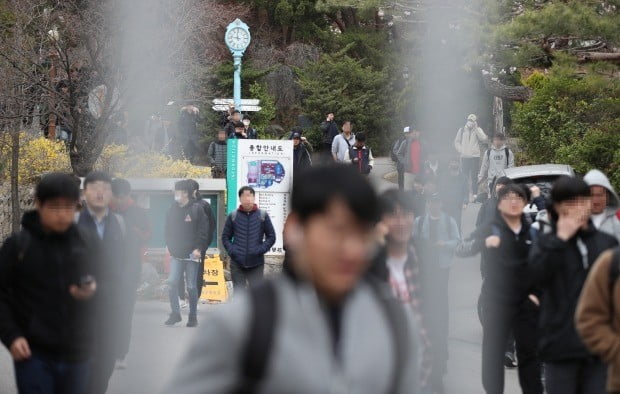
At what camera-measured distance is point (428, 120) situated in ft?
27.3

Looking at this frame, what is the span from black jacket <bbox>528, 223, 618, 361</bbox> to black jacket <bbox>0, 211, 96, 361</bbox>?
2173 mm

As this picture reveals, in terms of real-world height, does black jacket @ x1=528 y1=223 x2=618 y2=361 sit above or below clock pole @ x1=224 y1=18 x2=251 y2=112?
below

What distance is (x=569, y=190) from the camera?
20.0ft

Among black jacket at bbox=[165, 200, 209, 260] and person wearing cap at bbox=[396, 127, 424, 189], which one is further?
person wearing cap at bbox=[396, 127, 424, 189]

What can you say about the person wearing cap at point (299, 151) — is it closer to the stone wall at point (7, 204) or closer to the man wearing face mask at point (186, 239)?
the stone wall at point (7, 204)

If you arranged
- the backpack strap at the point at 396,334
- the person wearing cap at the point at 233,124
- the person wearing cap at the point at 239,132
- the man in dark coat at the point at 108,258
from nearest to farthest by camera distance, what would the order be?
1. the backpack strap at the point at 396,334
2. the man in dark coat at the point at 108,258
3. the person wearing cap at the point at 239,132
4. the person wearing cap at the point at 233,124

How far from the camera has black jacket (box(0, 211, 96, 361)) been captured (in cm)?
555

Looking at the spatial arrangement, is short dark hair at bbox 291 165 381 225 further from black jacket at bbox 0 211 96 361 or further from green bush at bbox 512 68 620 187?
green bush at bbox 512 68 620 187

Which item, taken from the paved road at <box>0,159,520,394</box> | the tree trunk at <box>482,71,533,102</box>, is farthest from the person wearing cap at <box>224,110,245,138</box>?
the paved road at <box>0,159,520,394</box>

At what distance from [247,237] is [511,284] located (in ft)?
15.0

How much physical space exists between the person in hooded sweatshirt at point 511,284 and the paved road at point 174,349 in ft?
2.62

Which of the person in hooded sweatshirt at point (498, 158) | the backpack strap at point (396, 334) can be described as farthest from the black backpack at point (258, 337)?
the person in hooded sweatshirt at point (498, 158)

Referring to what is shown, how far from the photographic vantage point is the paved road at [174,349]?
9.66m

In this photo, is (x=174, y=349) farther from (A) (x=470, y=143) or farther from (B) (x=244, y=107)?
(B) (x=244, y=107)
